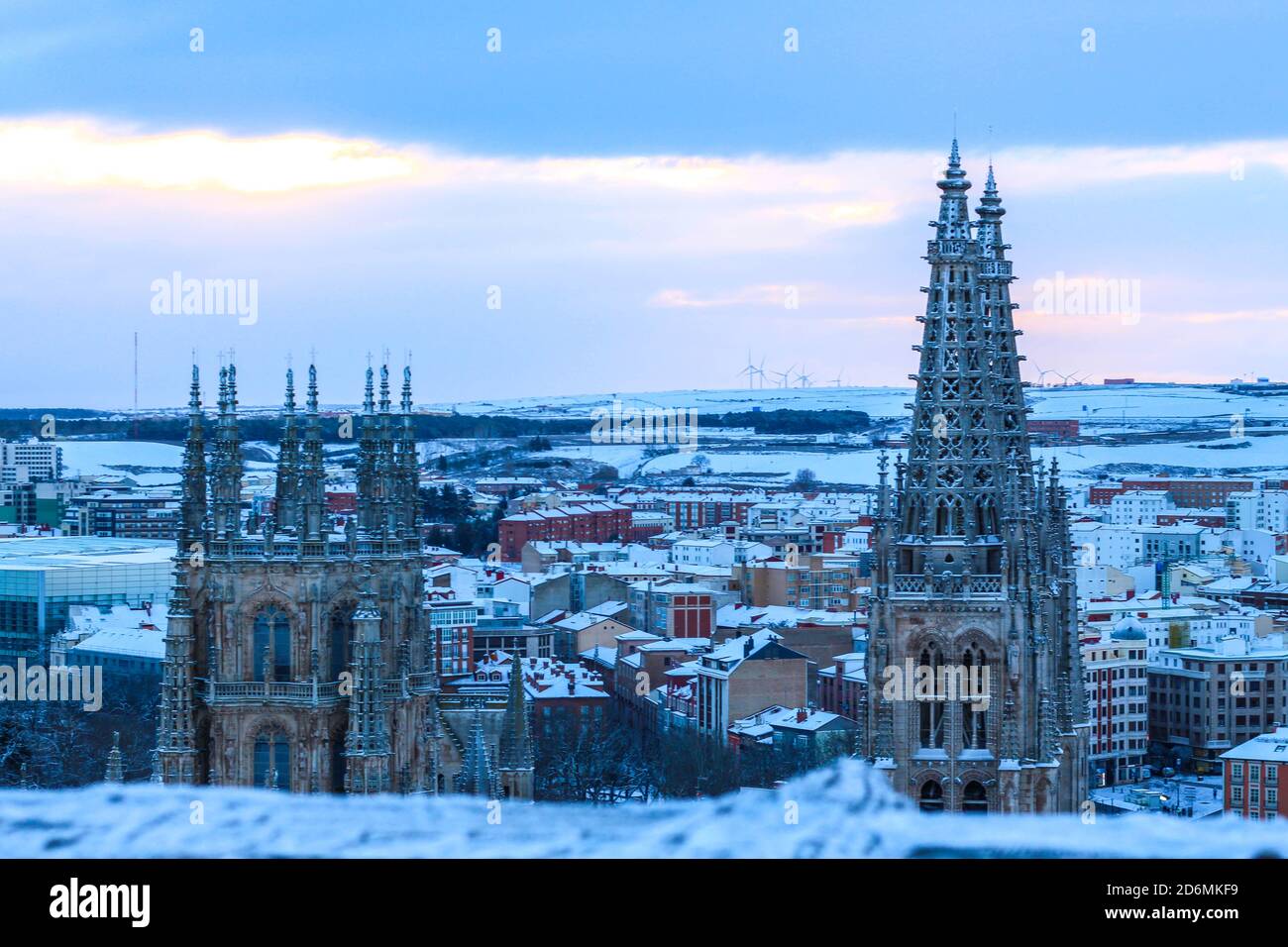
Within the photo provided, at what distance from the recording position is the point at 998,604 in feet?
86.7

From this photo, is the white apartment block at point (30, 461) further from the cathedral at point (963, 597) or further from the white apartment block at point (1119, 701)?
the cathedral at point (963, 597)

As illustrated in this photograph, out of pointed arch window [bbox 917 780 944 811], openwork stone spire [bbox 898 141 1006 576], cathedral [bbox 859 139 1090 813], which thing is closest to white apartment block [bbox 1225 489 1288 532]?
cathedral [bbox 859 139 1090 813]

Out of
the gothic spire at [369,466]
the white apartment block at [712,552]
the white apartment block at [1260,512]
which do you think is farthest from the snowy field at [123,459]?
the gothic spire at [369,466]

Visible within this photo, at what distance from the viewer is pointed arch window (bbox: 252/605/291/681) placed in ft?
81.7

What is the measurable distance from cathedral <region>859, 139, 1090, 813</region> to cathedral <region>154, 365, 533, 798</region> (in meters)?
4.14

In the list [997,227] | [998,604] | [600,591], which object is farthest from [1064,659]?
[600,591]

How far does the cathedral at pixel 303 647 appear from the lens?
80.8ft

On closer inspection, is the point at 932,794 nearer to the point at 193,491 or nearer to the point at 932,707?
the point at 932,707

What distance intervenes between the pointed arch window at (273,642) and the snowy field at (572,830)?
18091 mm

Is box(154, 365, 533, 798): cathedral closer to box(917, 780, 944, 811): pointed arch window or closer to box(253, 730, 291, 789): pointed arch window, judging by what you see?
box(253, 730, 291, 789): pointed arch window

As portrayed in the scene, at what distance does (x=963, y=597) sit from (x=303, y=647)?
7.01 meters

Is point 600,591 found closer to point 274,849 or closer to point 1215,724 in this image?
point 1215,724

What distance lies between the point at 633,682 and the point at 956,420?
43.2 m
